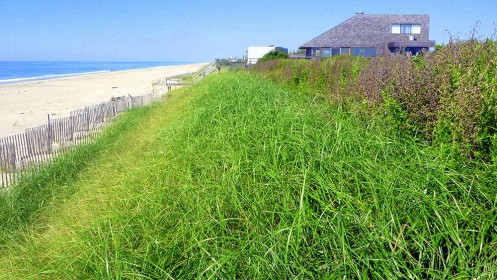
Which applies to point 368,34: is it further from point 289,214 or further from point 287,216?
point 289,214

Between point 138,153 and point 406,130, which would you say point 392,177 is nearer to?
point 406,130

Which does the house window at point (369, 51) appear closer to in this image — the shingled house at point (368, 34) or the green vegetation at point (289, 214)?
the shingled house at point (368, 34)

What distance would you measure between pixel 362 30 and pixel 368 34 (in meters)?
0.87

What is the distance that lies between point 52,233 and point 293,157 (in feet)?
7.41

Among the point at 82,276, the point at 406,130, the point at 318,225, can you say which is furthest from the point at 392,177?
the point at 82,276

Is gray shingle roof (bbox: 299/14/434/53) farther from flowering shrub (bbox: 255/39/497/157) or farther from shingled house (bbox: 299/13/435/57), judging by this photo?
flowering shrub (bbox: 255/39/497/157)

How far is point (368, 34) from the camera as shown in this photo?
4216 centimetres

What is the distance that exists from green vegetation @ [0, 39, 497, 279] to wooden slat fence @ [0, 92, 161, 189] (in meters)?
3.62

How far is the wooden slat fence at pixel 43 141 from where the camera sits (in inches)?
300

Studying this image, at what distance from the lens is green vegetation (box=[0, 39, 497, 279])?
2.13 metres

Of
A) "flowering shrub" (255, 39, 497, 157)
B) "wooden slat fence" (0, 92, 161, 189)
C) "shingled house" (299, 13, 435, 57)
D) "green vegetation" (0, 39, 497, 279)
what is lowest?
"wooden slat fence" (0, 92, 161, 189)

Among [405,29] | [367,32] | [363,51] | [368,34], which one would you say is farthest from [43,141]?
[405,29]

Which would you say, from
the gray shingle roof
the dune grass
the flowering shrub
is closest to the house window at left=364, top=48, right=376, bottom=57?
the gray shingle roof

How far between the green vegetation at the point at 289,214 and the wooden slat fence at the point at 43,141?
11.9 ft
